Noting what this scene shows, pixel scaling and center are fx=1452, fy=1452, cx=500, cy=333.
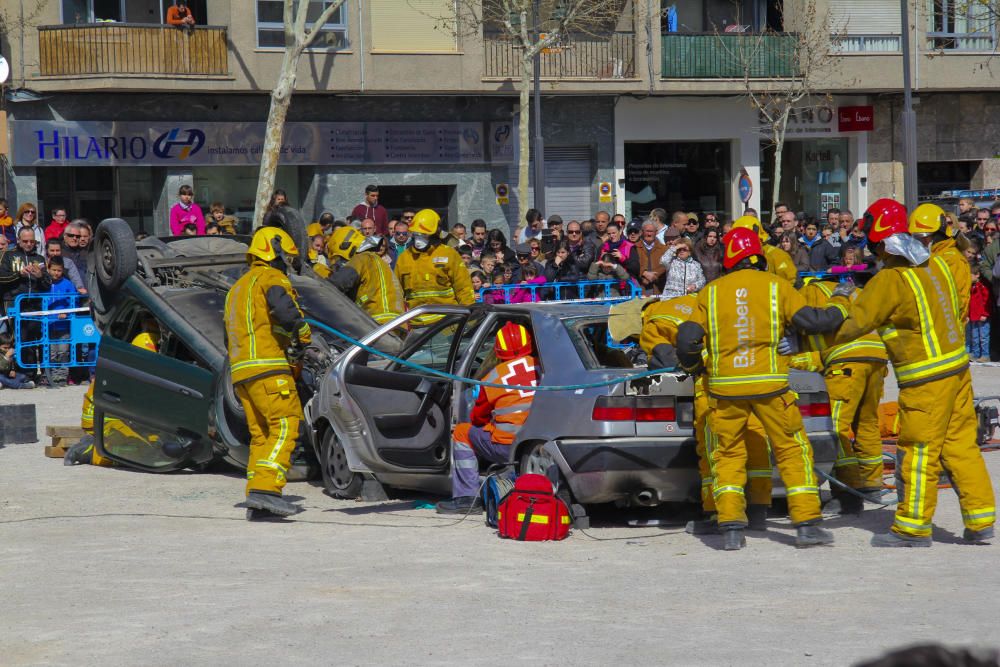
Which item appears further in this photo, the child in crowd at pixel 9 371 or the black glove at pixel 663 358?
the child in crowd at pixel 9 371

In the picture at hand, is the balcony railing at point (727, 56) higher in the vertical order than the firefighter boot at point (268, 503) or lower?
higher

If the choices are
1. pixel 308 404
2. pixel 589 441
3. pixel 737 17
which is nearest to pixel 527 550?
pixel 589 441

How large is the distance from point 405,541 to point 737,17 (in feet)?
89.9

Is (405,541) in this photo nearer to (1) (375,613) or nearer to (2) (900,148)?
(1) (375,613)

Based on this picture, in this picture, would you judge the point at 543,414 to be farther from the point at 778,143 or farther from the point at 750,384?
the point at 778,143

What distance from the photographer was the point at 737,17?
33375 mm

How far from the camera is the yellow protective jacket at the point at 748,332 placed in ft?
24.3

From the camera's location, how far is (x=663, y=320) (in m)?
8.01

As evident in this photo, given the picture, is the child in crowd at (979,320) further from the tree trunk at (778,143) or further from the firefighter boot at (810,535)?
the tree trunk at (778,143)

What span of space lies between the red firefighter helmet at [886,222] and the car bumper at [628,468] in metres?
1.46

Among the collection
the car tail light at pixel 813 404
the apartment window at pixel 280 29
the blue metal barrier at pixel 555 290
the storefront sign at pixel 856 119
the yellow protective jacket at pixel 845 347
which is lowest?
the car tail light at pixel 813 404

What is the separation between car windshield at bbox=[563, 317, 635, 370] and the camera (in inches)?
320

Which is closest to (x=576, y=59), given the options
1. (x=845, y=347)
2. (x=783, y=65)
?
(x=783, y=65)

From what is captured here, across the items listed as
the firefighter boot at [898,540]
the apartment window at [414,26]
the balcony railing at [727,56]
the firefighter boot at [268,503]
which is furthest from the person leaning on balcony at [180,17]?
the firefighter boot at [898,540]
